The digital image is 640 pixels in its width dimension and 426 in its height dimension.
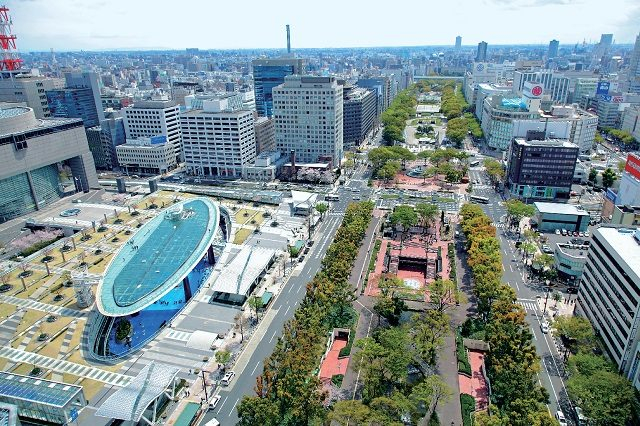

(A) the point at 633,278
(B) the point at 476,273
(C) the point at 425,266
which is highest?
(A) the point at 633,278

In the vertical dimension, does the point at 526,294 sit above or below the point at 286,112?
below

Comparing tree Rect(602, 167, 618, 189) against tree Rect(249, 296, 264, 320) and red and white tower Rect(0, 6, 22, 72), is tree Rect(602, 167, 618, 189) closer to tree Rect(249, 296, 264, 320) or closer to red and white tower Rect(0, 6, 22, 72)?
tree Rect(249, 296, 264, 320)

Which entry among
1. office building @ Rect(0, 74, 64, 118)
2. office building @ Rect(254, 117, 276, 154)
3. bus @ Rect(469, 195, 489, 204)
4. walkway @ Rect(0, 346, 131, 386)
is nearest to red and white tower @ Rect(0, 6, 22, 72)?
office building @ Rect(0, 74, 64, 118)

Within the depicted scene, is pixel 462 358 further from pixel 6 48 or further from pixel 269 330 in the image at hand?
pixel 6 48

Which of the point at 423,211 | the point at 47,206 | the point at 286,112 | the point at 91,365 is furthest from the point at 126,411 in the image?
the point at 286,112

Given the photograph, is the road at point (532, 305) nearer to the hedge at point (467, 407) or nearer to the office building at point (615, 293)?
the office building at point (615, 293)

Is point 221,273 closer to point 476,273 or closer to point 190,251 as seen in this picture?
point 190,251
